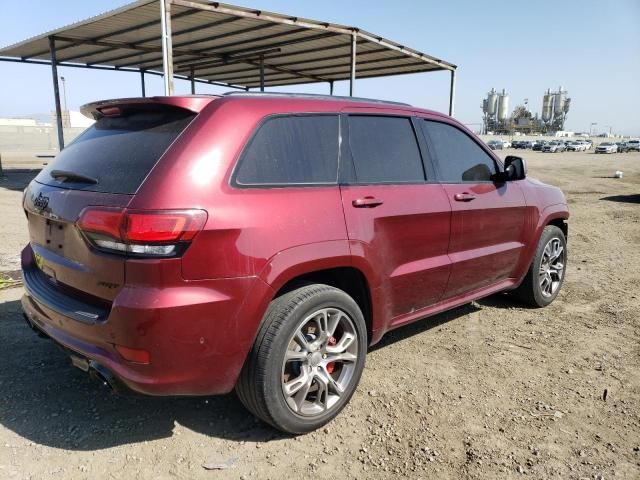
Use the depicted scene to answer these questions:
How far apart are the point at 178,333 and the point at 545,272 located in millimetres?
3802

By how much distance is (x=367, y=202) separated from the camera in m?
2.86

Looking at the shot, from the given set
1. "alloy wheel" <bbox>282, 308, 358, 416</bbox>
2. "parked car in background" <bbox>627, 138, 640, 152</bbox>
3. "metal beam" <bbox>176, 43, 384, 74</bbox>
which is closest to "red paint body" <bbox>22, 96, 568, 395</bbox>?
"alloy wheel" <bbox>282, 308, 358, 416</bbox>

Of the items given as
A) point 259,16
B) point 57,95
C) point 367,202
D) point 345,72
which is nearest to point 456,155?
point 367,202

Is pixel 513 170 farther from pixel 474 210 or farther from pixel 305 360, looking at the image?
pixel 305 360

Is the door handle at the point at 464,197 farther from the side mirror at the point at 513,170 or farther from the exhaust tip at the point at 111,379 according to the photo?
the exhaust tip at the point at 111,379

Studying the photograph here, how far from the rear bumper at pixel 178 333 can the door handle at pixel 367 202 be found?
775 millimetres

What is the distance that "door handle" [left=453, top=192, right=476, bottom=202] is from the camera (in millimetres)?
3504

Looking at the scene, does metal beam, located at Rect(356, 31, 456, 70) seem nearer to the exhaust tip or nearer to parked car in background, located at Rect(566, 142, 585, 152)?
the exhaust tip

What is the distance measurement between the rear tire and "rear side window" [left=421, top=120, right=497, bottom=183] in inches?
43.5

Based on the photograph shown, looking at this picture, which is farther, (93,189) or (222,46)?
(222,46)

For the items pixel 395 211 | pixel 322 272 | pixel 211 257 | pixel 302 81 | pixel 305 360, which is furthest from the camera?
pixel 302 81

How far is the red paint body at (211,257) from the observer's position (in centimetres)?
214

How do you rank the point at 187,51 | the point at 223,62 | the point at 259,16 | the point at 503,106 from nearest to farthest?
the point at 259,16, the point at 187,51, the point at 223,62, the point at 503,106

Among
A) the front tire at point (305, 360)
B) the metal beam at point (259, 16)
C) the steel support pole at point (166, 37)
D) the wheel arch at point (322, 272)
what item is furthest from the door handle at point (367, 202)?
the metal beam at point (259, 16)
